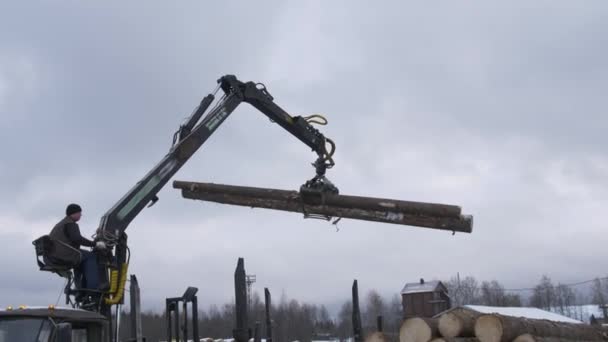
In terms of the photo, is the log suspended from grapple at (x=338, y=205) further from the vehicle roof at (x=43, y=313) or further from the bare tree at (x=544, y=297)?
the bare tree at (x=544, y=297)

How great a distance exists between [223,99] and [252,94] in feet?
2.11

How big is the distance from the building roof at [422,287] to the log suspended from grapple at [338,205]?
17105 millimetres

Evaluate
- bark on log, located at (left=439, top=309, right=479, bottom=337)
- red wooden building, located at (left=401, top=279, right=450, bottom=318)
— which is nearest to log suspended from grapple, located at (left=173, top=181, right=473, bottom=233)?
bark on log, located at (left=439, top=309, right=479, bottom=337)

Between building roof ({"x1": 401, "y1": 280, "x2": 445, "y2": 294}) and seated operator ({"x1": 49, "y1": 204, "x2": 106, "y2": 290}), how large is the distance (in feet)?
70.3

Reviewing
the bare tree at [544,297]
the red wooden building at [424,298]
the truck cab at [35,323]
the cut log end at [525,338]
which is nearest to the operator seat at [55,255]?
the truck cab at [35,323]

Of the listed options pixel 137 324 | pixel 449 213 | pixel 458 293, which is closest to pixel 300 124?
pixel 449 213

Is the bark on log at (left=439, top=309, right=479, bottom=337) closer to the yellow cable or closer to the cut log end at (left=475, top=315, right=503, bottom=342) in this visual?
the cut log end at (left=475, top=315, right=503, bottom=342)

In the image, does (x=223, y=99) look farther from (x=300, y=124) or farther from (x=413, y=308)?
(x=413, y=308)

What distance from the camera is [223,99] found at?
12789 millimetres

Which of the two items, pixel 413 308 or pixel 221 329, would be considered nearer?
pixel 413 308

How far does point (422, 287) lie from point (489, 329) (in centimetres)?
1808

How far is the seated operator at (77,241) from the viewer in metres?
9.23

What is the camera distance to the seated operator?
923 centimetres

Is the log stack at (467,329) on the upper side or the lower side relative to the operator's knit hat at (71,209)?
lower
